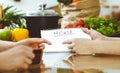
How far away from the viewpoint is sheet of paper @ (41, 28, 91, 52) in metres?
1.43

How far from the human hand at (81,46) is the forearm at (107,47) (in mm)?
24

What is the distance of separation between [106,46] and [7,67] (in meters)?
0.56

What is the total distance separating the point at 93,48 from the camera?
4.50 feet

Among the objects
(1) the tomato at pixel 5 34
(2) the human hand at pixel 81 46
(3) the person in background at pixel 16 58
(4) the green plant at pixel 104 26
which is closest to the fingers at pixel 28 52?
(3) the person in background at pixel 16 58

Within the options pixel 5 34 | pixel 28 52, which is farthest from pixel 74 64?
pixel 5 34

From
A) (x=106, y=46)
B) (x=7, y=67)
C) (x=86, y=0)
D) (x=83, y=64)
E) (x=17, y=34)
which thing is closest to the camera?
(x=7, y=67)

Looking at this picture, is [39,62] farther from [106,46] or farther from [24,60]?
[106,46]

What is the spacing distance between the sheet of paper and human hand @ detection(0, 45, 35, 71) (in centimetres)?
44

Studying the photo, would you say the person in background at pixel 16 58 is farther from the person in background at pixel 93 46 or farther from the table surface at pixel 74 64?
the person in background at pixel 93 46

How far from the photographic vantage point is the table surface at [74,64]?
98 centimetres

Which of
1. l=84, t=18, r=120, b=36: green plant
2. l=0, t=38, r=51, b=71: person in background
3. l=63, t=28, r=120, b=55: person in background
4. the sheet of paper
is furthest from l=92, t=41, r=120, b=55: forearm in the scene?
l=84, t=18, r=120, b=36: green plant

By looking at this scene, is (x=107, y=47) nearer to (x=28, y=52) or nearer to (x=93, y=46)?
(x=93, y=46)

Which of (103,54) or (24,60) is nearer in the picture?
(24,60)

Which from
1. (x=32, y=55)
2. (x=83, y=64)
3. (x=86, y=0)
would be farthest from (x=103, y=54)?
(x=86, y=0)
